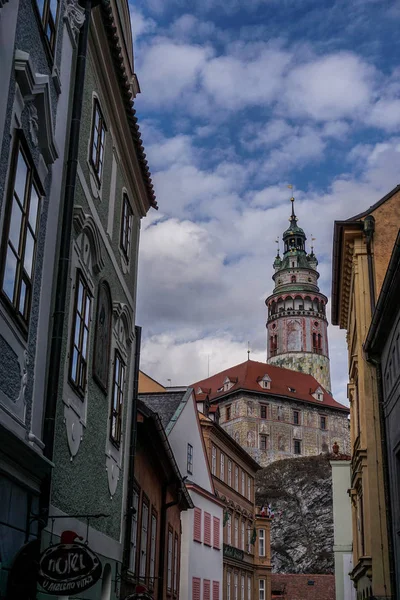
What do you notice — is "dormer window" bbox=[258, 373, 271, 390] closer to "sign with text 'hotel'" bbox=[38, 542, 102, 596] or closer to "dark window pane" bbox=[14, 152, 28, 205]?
"sign with text 'hotel'" bbox=[38, 542, 102, 596]

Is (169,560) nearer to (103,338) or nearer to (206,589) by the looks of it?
(206,589)

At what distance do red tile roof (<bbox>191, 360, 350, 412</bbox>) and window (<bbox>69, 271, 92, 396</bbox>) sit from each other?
8316 cm

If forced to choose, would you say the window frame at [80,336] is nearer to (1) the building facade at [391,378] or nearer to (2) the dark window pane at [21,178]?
(2) the dark window pane at [21,178]

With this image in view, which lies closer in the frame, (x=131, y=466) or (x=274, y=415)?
(x=131, y=466)

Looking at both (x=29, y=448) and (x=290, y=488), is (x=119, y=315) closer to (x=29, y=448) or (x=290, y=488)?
Result: (x=29, y=448)

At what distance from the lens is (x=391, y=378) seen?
17516mm

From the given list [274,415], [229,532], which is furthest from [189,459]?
[274,415]

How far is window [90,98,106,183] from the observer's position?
36.7 feet

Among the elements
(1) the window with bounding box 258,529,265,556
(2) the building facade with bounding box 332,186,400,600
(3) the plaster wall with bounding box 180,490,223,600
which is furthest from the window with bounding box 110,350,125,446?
(1) the window with bounding box 258,529,265,556

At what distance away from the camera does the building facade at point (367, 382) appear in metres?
18.0

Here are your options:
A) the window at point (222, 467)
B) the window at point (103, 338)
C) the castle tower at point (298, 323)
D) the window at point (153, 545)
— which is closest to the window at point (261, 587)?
the window at point (222, 467)

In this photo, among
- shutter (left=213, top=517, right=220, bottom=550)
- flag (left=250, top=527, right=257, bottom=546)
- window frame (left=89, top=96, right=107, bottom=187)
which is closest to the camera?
window frame (left=89, top=96, right=107, bottom=187)

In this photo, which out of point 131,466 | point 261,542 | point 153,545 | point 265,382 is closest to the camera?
point 131,466

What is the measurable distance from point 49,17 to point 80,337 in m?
3.91
